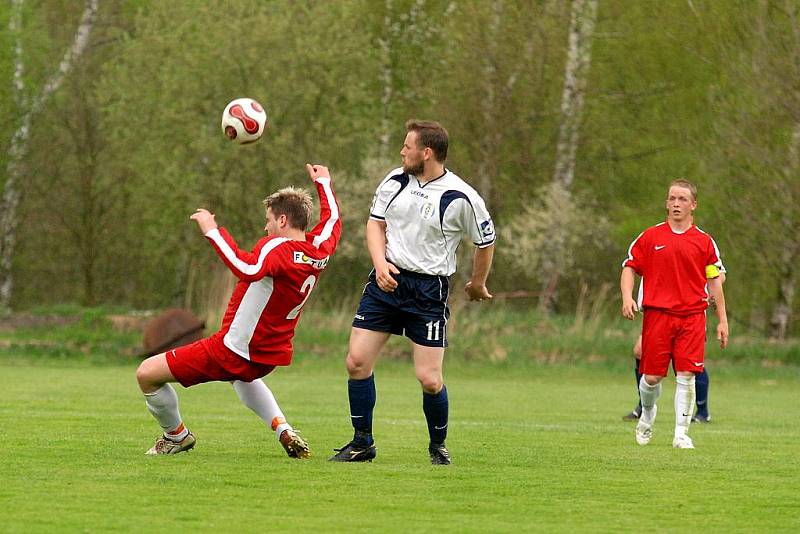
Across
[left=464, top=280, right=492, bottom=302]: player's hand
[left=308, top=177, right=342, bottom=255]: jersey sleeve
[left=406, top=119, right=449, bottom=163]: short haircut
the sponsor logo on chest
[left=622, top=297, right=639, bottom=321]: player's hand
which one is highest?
[left=406, top=119, right=449, bottom=163]: short haircut

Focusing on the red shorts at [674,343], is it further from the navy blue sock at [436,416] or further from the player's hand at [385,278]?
the player's hand at [385,278]

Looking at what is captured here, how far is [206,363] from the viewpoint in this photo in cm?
820

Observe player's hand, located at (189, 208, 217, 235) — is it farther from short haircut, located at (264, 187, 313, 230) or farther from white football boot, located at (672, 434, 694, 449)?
white football boot, located at (672, 434, 694, 449)

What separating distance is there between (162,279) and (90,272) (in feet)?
16.5

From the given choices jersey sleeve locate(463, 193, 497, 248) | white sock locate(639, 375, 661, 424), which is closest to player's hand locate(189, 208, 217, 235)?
jersey sleeve locate(463, 193, 497, 248)

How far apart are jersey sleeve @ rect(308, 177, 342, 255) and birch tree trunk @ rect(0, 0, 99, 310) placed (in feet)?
83.1

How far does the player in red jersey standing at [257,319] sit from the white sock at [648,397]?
3.00 metres

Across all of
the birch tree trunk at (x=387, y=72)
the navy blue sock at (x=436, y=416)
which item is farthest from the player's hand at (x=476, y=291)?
the birch tree trunk at (x=387, y=72)

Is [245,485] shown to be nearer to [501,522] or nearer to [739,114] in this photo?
[501,522]

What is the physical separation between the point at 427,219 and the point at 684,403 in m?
3.06

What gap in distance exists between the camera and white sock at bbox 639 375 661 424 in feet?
34.0

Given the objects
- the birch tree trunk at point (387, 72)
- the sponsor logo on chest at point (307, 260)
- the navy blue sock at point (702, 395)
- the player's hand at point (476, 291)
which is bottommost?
the navy blue sock at point (702, 395)

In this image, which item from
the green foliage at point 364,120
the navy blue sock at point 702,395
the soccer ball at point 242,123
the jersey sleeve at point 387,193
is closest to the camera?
the jersey sleeve at point 387,193

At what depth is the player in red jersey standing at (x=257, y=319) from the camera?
820 centimetres
